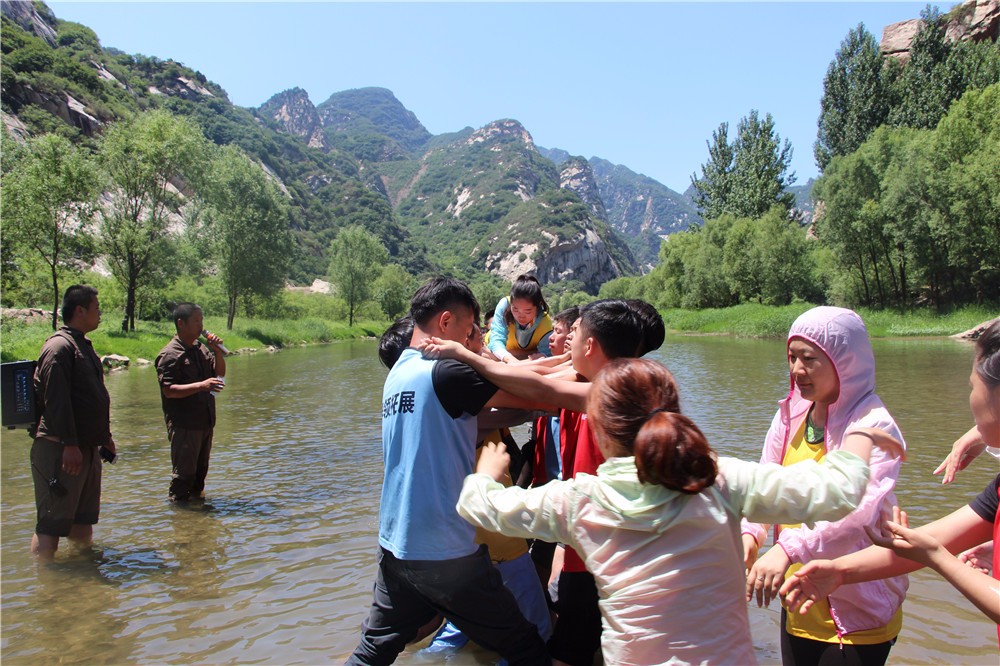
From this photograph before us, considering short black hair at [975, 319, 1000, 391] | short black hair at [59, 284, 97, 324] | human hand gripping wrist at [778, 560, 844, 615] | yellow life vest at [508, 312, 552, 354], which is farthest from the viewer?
short black hair at [59, 284, 97, 324]

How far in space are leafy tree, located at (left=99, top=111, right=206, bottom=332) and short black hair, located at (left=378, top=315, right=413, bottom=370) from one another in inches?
1320

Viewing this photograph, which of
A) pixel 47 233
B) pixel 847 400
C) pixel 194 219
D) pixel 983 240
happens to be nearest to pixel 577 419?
pixel 847 400

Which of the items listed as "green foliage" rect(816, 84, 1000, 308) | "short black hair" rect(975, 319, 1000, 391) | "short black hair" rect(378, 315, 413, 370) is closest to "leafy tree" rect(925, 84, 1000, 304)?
"green foliage" rect(816, 84, 1000, 308)

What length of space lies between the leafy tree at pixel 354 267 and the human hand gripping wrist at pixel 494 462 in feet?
232

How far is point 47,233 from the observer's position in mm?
26812

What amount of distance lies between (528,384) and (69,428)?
5.10 metres

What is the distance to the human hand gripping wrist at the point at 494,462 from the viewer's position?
255 centimetres

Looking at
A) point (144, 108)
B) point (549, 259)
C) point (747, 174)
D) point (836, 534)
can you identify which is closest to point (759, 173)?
point (747, 174)

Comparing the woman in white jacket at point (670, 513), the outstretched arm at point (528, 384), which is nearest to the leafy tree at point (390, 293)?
the outstretched arm at point (528, 384)

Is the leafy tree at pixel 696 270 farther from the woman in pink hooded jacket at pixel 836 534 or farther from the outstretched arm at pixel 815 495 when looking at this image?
the outstretched arm at pixel 815 495

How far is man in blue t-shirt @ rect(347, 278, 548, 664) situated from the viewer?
9.54ft

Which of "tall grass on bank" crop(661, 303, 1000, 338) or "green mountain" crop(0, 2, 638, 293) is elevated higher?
"green mountain" crop(0, 2, 638, 293)

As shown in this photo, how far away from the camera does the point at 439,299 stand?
329cm

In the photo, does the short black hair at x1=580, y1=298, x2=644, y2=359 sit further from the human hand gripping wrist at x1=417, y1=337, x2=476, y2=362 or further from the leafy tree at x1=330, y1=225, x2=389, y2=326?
the leafy tree at x1=330, y1=225, x2=389, y2=326
